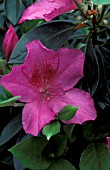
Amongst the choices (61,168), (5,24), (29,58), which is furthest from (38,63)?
(5,24)

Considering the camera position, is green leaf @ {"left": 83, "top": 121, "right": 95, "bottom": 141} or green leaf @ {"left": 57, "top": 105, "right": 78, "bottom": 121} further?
green leaf @ {"left": 83, "top": 121, "right": 95, "bottom": 141}

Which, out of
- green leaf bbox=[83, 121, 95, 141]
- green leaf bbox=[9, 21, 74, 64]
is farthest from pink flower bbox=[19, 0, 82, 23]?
green leaf bbox=[83, 121, 95, 141]

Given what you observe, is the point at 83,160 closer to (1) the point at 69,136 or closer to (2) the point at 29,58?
(1) the point at 69,136

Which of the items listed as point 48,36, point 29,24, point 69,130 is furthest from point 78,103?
point 29,24

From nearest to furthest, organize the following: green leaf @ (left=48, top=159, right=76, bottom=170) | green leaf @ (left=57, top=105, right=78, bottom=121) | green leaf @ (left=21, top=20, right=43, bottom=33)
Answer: green leaf @ (left=57, top=105, right=78, bottom=121) → green leaf @ (left=48, top=159, right=76, bottom=170) → green leaf @ (left=21, top=20, right=43, bottom=33)

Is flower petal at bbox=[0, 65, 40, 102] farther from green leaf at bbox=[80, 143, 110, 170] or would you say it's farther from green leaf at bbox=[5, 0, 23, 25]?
green leaf at bbox=[5, 0, 23, 25]

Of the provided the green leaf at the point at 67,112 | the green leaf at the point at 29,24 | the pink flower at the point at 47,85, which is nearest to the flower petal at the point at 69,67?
the pink flower at the point at 47,85

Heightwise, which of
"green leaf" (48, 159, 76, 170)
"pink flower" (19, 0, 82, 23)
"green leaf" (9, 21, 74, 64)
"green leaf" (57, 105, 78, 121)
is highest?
"pink flower" (19, 0, 82, 23)

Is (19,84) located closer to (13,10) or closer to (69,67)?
(69,67)
